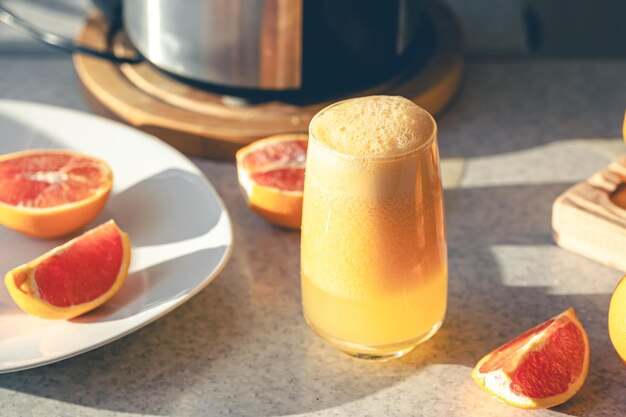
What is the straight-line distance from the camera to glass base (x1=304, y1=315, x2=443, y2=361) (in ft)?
2.61

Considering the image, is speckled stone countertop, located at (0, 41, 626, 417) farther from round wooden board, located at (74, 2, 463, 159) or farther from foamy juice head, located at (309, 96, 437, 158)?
foamy juice head, located at (309, 96, 437, 158)

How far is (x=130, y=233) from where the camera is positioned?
950 millimetres

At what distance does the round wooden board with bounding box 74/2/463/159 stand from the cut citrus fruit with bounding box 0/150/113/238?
0.16 meters

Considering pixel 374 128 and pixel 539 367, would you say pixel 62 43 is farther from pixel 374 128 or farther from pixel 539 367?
pixel 539 367

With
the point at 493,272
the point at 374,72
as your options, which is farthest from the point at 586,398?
the point at 374,72

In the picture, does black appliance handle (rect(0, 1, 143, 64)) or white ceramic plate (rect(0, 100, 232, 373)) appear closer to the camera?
white ceramic plate (rect(0, 100, 232, 373))

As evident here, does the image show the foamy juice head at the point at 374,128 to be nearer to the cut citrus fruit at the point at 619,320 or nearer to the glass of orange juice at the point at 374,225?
the glass of orange juice at the point at 374,225

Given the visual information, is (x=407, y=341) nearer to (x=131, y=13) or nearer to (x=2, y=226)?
(x=2, y=226)

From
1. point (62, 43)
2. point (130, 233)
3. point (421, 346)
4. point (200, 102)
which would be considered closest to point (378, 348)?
point (421, 346)

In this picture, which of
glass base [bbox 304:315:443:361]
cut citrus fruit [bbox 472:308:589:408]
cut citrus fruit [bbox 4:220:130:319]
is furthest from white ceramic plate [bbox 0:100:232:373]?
cut citrus fruit [bbox 472:308:589:408]

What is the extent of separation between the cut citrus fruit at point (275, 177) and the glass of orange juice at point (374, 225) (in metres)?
0.16

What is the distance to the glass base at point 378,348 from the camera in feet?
2.61

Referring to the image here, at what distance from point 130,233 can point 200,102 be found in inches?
9.7

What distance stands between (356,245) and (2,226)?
1.34 feet
